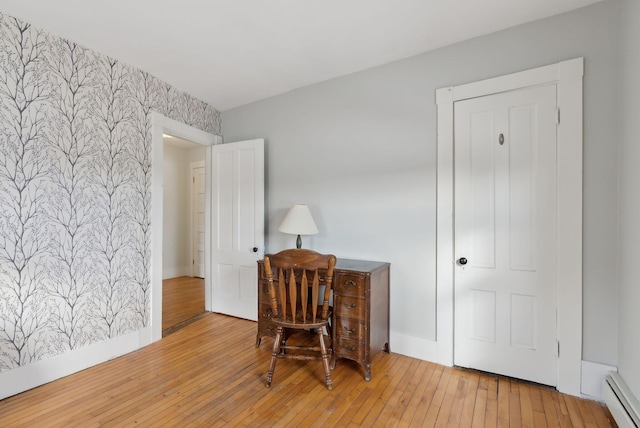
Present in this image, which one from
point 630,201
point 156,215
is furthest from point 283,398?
point 630,201

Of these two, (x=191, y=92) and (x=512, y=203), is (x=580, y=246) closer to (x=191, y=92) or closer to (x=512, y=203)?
(x=512, y=203)

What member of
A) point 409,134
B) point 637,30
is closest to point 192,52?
point 409,134

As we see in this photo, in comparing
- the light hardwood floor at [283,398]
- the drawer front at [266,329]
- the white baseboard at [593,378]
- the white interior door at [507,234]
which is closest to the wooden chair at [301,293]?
the light hardwood floor at [283,398]

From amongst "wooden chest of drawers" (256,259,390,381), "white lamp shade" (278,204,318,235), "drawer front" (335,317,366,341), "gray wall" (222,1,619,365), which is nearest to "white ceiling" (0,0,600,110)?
"gray wall" (222,1,619,365)

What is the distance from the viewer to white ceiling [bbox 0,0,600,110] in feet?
6.27

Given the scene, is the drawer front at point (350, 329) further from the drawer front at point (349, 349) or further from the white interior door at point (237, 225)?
the white interior door at point (237, 225)

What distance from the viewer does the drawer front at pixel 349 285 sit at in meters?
2.21

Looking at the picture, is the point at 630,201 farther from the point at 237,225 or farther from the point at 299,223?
the point at 237,225

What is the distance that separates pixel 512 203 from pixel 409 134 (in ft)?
3.13

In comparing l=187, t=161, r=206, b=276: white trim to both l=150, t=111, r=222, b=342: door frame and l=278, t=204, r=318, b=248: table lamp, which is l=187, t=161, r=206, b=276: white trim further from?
l=278, t=204, r=318, b=248: table lamp

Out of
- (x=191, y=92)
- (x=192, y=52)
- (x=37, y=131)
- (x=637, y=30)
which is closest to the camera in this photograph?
(x=637, y=30)

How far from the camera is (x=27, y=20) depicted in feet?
6.58

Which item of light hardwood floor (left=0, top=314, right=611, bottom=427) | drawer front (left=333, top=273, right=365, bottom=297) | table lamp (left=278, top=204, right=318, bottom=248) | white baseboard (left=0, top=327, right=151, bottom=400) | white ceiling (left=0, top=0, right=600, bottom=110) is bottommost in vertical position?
light hardwood floor (left=0, top=314, right=611, bottom=427)

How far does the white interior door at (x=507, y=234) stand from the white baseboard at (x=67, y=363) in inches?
109
